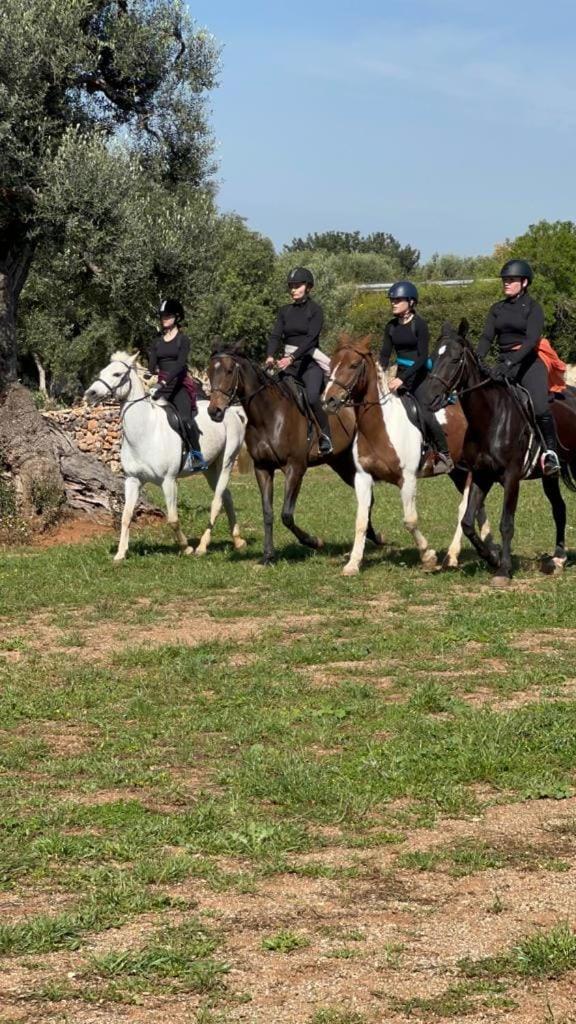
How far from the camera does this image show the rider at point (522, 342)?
14.6m

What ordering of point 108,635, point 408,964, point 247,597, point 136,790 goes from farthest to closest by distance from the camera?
point 247,597, point 108,635, point 136,790, point 408,964

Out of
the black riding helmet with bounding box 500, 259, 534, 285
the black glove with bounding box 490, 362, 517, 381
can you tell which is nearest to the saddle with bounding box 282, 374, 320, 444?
the black glove with bounding box 490, 362, 517, 381

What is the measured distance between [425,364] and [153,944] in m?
11.2

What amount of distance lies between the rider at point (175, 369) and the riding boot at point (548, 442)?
4.68 m

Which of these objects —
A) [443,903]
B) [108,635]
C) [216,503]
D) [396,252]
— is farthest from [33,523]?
[396,252]

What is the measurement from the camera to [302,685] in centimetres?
1003

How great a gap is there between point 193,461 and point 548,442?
189 inches

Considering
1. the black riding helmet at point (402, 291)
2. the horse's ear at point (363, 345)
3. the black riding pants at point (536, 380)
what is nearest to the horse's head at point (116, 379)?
the horse's ear at point (363, 345)

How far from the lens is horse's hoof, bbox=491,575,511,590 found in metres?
14.6

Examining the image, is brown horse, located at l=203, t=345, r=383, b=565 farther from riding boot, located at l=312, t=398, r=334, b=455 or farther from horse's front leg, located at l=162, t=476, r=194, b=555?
horse's front leg, located at l=162, t=476, r=194, b=555

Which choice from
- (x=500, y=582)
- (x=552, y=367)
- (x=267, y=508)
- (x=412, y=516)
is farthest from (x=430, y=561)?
(x=552, y=367)

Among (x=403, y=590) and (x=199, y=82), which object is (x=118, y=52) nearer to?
(x=199, y=82)

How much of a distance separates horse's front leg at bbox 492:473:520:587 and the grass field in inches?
39.0

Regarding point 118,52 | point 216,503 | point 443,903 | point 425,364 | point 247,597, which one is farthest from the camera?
point 118,52
